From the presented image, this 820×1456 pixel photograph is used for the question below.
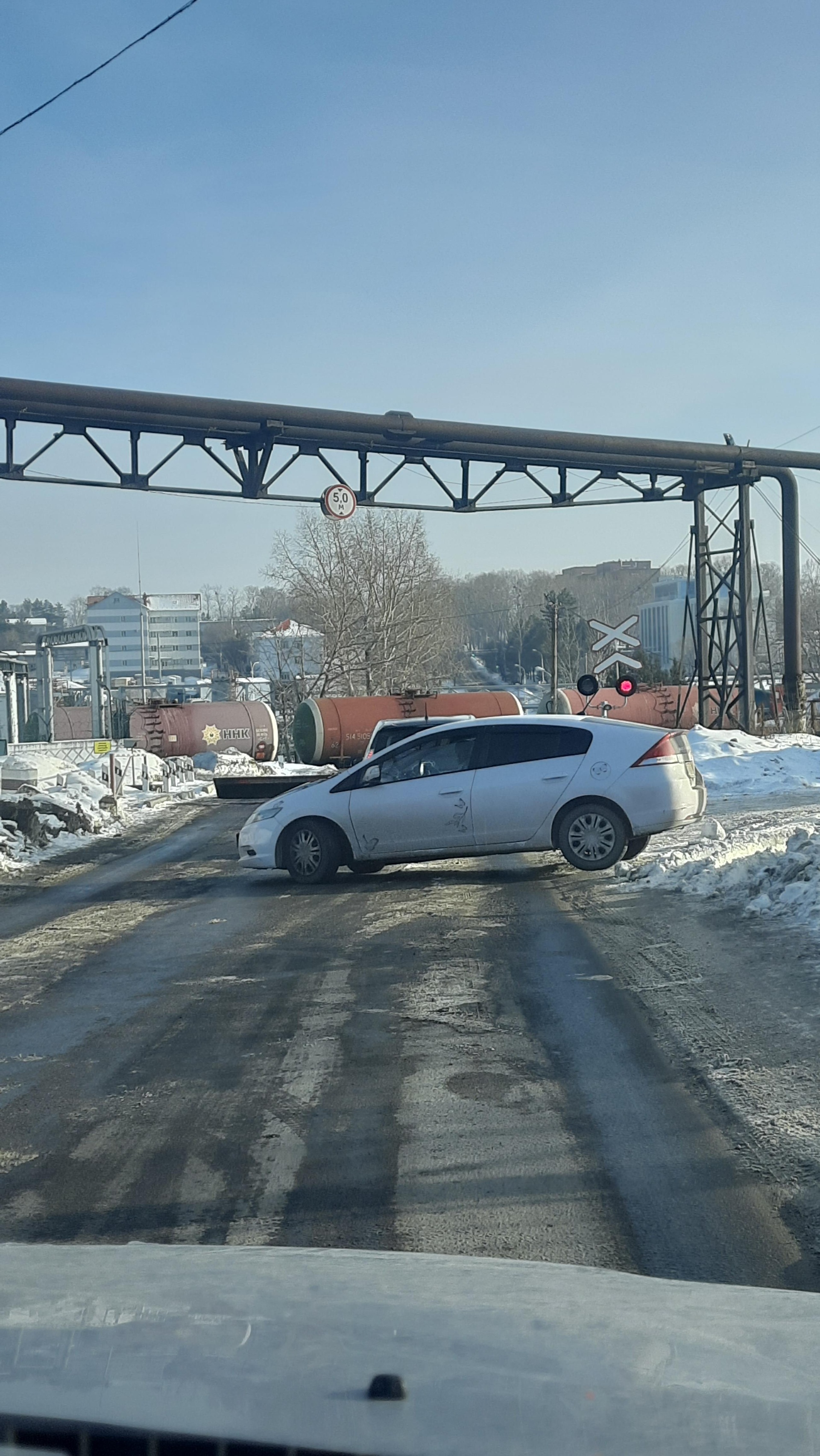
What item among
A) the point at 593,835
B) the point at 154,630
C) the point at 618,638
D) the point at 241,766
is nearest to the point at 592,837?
the point at 593,835

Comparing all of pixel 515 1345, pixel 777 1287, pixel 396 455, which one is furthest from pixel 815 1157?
pixel 396 455

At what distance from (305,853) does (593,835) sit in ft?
9.74

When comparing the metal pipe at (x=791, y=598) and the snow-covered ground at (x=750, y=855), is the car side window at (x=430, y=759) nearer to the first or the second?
the snow-covered ground at (x=750, y=855)

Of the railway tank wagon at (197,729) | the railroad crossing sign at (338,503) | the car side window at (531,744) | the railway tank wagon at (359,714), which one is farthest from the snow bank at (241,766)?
the car side window at (531,744)

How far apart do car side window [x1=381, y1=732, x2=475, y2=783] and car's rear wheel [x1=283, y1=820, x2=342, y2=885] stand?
0.82m

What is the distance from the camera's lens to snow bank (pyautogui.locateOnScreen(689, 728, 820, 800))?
2259cm

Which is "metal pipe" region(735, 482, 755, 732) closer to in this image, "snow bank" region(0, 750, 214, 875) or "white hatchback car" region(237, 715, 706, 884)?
"snow bank" region(0, 750, 214, 875)

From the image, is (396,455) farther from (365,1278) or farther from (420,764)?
(365,1278)

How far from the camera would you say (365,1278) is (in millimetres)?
2506

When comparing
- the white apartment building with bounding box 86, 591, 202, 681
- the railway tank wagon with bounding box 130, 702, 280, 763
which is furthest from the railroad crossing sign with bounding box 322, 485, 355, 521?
the white apartment building with bounding box 86, 591, 202, 681

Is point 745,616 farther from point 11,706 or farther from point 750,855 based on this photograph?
point 11,706

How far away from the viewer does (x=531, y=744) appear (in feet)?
41.9

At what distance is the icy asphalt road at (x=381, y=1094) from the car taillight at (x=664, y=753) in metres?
2.18

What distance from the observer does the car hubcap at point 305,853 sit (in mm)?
12773
